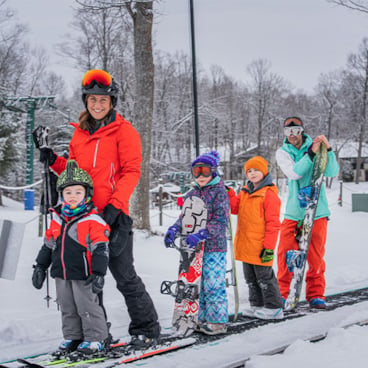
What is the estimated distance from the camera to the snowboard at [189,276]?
3480 mm

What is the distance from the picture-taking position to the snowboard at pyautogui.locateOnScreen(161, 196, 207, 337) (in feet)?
11.4

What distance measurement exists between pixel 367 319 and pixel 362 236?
6119mm


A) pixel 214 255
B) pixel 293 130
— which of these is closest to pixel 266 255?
pixel 214 255

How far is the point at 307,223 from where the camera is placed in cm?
436

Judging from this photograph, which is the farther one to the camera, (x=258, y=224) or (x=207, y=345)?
(x=258, y=224)

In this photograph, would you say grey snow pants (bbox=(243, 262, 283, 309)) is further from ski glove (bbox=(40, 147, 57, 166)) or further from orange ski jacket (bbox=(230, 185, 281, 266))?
ski glove (bbox=(40, 147, 57, 166))

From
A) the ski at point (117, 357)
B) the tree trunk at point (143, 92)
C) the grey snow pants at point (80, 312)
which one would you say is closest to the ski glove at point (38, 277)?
the grey snow pants at point (80, 312)

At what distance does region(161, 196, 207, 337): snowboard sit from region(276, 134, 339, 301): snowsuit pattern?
1322 mm

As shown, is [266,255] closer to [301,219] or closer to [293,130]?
[301,219]

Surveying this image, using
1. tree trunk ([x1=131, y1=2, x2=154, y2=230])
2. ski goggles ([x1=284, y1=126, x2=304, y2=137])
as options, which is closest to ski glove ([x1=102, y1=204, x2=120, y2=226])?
ski goggles ([x1=284, y1=126, x2=304, y2=137])

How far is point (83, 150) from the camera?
3.12m

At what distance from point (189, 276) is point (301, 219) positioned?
1557 millimetres

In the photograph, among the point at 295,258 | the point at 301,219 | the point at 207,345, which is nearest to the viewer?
the point at 207,345

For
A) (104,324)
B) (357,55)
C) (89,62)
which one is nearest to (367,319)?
(104,324)
